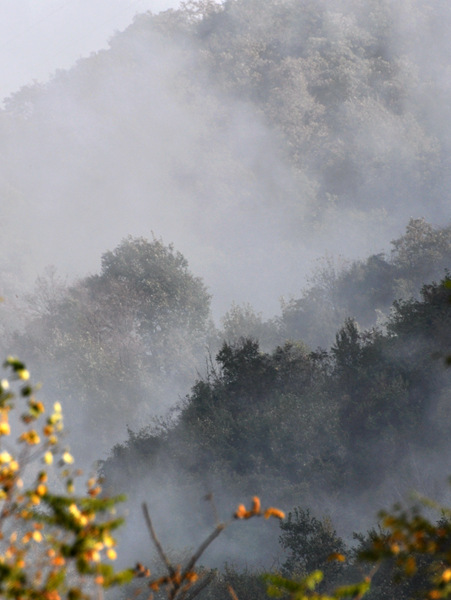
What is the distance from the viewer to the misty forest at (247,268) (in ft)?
80.4

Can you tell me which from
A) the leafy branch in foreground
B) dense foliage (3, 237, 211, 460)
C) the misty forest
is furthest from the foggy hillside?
the leafy branch in foreground

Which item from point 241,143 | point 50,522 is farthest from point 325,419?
→ point 241,143

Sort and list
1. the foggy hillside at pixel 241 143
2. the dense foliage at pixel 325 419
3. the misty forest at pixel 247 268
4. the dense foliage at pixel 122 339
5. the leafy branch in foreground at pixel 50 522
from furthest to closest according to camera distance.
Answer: the foggy hillside at pixel 241 143, the dense foliage at pixel 122 339, the misty forest at pixel 247 268, the dense foliage at pixel 325 419, the leafy branch in foreground at pixel 50 522

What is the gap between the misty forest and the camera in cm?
2452

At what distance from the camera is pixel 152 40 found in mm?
90375

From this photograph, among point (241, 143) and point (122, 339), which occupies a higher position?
point (241, 143)

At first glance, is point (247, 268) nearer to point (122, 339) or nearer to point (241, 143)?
point (241, 143)

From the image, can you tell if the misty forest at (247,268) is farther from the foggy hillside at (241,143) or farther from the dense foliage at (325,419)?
the foggy hillside at (241,143)

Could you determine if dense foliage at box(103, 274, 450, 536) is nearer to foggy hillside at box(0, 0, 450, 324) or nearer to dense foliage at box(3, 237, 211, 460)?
Answer: dense foliage at box(3, 237, 211, 460)

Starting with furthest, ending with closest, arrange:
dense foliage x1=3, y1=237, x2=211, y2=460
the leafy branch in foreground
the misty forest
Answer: dense foliage x1=3, y1=237, x2=211, y2=460 → the misty forest → the leafy branch in foreground

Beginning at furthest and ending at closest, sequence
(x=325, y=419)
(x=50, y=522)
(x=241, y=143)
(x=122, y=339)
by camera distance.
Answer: (x=241, y=143) → (x=122, y=339) → (x=325, y=419) → (x=50, y=522)

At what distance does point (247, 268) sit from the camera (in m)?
68.4

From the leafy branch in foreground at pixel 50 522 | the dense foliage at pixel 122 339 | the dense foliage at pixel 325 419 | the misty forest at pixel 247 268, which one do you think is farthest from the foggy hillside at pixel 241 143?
the leafy branch in foreground at pixel 50 522

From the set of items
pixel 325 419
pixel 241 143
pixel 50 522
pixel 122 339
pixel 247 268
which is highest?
pixel 241 143
